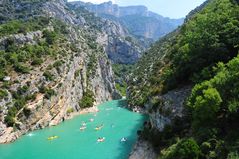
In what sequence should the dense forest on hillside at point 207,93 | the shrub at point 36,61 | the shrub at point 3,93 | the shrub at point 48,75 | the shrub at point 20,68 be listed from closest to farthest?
the dense forest on hillside at point 207,93 < the shrub at point 3,93 < the shrub at point 20,68 < the shrub at point 48,75 < the shrub at point 36,61

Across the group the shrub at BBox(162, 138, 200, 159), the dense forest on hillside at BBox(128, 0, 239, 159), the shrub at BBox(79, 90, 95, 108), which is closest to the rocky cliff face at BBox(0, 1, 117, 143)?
the shrub at BBox(79, 90, 95, 108)

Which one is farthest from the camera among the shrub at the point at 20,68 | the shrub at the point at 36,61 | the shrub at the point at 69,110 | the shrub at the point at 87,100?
the shrub at the point at 87,100

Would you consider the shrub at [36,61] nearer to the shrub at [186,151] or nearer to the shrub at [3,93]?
the shrub at [3,93]

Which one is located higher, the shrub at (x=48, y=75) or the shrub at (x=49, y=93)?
the shrub at (x=48, y=75)

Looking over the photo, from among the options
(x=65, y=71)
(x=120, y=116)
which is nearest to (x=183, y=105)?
(x=120, y=116)

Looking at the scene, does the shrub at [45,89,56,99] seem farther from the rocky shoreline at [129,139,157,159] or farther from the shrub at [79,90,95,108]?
the rocky shoreline at [129,139,157,159]

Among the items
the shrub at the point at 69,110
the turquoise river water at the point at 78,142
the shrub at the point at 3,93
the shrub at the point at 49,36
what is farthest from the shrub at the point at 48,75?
the shrub at the point at 49,36

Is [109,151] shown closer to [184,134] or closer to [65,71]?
[184,134]
